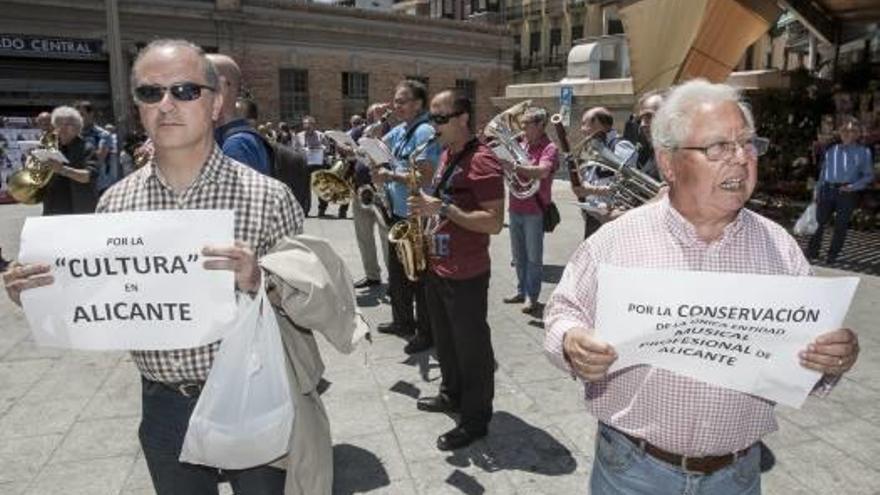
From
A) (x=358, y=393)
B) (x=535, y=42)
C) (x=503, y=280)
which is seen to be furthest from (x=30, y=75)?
(x=535, y=42)

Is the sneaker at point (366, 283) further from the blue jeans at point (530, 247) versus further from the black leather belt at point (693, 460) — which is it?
the black leather belt at point (693, 460)

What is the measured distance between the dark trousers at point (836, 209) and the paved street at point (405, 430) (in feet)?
11.5

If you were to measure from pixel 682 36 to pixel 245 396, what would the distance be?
8.31 meters

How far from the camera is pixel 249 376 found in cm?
183

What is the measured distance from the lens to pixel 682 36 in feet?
28.2

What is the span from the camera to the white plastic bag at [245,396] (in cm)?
182

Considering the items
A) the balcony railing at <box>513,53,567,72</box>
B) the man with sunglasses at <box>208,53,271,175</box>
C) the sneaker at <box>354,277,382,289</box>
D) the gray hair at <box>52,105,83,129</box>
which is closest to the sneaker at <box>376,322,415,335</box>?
the sneaker at <box>354,277,382,289</box>

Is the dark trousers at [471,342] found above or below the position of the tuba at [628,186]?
below

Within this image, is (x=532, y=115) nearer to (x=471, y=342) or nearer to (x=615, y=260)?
(x=471, y=342)

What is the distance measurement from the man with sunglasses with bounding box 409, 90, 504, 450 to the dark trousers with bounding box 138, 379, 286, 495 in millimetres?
1835

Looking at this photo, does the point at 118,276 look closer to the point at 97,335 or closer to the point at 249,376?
the point at 97,335

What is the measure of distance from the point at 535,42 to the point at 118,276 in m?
51.5

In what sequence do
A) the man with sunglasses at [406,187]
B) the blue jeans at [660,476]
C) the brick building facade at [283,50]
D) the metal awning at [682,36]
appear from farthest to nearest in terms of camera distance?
the brick building facade at [283,50] → the metal awning at [682,36] → the man with sunglasses at [406,187] → the blue jeans at [660,476]

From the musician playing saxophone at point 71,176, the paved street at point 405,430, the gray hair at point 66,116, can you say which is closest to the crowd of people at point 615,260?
the paved street at point 405,430
